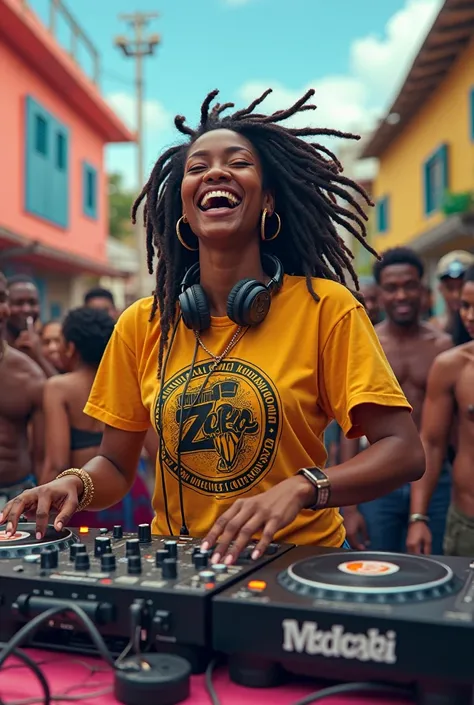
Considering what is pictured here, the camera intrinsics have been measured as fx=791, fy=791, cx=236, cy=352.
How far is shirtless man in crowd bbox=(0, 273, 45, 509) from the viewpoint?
4.01 m

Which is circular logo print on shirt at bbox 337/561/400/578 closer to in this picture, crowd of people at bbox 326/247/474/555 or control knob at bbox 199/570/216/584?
control knob at bbox 199/570/216/584

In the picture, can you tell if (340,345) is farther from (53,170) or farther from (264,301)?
(53,170)

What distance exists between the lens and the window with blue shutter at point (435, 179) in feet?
45.6

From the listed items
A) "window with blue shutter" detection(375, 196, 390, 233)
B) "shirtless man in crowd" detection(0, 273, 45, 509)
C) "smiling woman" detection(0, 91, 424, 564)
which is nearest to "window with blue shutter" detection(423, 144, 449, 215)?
"window with blue shutter" detection(375, 196, 390, 233)

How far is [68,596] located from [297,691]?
0.37 meters

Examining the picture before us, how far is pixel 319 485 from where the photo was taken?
1.54 metres

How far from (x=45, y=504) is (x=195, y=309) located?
572 millimetres

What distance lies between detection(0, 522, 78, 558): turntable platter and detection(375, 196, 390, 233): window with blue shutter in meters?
18.7

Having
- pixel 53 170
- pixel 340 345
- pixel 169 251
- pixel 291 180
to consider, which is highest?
pixel 53 170

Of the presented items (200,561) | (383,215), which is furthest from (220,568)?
(383,215)

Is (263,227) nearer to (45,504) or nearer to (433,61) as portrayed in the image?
(45,504)

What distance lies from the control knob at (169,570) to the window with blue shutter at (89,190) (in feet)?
54.0

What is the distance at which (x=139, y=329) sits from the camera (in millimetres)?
2039

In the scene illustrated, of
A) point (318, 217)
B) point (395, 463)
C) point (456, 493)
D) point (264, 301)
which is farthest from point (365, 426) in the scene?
point (456, 493)
